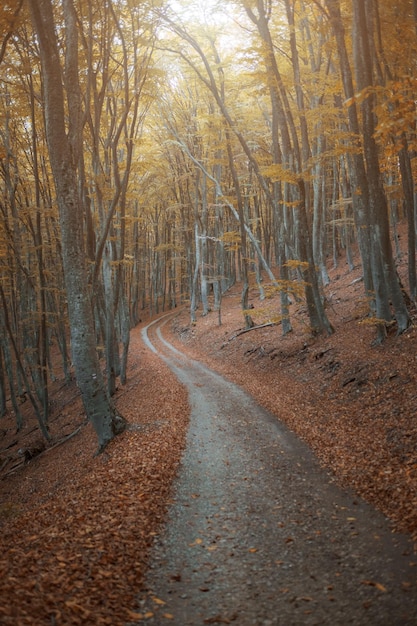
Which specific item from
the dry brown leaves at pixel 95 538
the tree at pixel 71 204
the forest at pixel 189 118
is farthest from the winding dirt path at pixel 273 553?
the forest at pixel 189 118

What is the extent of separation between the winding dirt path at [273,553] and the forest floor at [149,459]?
280 millimetres

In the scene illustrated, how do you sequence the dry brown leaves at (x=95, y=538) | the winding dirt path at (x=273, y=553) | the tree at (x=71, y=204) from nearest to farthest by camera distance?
the dry brown leaves at (x=95, y=538) → the winding dirt path at (x=273, y=553) → the tree at (x=71, y=204)

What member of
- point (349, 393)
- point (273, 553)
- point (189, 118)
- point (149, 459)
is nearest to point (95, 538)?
point (273, 553)

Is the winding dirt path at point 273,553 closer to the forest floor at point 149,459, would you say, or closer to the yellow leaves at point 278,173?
the forest floor at point 149,459

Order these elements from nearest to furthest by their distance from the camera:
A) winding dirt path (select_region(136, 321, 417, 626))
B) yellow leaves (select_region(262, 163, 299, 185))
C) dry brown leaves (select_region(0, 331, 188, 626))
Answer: dry brown leaves (select_region(0, 331, 188, 626)) → winding dirt path (select_region(136, 321, 417, 626)) → yellow leaves (select_region(262, 163, 299, 185))

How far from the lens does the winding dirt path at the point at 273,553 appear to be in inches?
150

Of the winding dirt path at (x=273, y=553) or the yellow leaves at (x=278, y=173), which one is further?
the yellow leaves at (x=278, y=173)

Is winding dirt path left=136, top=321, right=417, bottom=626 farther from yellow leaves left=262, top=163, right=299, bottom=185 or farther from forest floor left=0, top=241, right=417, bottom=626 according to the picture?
yellow leaves left=262, top=163, right=299, bottom=185

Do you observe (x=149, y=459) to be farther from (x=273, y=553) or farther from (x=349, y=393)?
(x=349, y=393)

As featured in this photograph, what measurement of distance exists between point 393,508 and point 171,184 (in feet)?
86.9

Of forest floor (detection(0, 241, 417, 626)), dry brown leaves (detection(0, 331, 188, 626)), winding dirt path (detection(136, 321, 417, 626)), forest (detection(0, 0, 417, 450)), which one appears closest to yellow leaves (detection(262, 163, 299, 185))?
forest (detection(0, 0, 417, 450))

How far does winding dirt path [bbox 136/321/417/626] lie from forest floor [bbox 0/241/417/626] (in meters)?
0.28

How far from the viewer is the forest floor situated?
4.09 metres

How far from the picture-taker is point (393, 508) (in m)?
5.37
